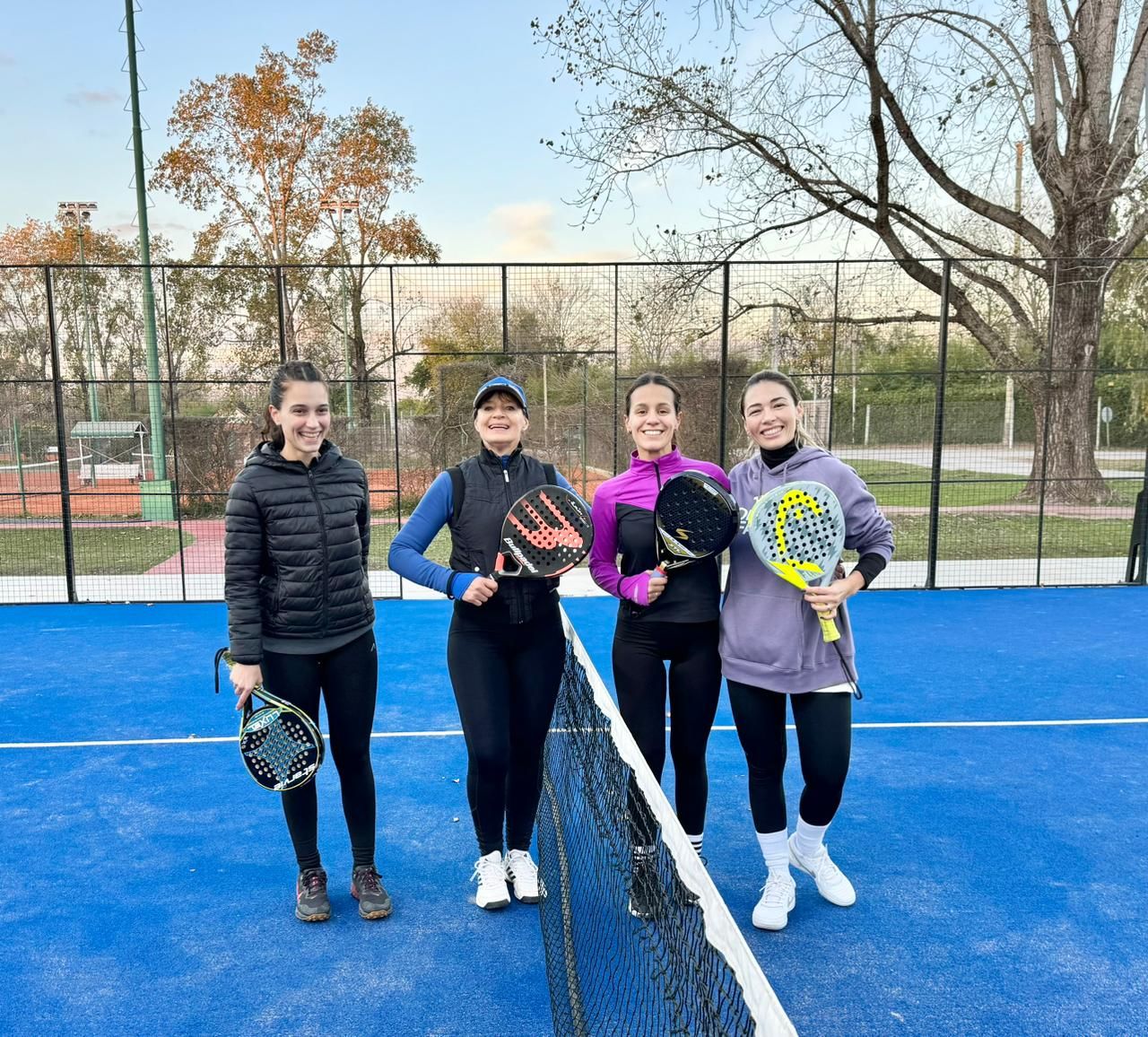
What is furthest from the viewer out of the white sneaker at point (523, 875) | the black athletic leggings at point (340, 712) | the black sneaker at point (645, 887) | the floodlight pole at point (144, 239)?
the floodlight pole at point (144, 239)

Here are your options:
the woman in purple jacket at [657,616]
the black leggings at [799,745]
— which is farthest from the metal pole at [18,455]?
the black leggings at [799,745]

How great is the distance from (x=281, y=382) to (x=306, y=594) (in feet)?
2.55

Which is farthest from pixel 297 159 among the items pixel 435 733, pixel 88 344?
pixel 435 733

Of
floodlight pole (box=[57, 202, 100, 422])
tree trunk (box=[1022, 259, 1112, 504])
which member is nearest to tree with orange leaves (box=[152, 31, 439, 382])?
floodlight pole (box=[57, 202, 100, 422])

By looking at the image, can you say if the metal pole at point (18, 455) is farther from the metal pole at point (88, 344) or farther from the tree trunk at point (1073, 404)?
the tree trunk at point (1073, 404)

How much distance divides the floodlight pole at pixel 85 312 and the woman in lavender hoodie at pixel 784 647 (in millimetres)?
11107

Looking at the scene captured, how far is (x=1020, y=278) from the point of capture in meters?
15.6

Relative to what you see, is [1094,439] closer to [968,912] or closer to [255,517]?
[968,912]

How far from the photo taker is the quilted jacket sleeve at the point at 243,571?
9.79 ft

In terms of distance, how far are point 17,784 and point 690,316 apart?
9585 mm

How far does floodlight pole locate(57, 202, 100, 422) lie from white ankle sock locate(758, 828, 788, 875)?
11370 mm

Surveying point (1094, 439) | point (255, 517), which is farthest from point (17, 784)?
point (1094, 439)

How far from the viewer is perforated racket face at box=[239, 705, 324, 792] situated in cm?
299

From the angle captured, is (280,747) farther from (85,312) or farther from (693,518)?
(85,312)
